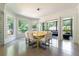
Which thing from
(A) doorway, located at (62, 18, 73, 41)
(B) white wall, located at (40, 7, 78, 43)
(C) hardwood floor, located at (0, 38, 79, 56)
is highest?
(B) white wall, located at (40, 7, 78, 43)

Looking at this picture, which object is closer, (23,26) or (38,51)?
(38,51)

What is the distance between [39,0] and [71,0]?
54 centimetres

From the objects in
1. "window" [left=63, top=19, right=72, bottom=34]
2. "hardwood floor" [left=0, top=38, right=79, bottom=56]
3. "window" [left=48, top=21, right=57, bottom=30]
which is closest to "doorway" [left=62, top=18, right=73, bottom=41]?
"window" [left=63, top=19, right=72, bottom=34]

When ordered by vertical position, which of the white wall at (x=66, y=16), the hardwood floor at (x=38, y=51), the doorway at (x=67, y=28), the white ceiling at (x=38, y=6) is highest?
the white ceiling at (x=38, y=6)

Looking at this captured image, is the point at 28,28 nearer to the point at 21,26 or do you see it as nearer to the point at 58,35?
the point at 21,26

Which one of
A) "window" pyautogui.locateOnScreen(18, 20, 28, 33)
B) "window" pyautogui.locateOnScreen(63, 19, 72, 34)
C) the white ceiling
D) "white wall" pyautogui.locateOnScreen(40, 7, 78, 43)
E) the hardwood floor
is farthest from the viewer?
"window" pyautogui.locateOnScreen(63, 19, 72, 34)

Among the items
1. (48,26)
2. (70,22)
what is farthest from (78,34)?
(48,26)

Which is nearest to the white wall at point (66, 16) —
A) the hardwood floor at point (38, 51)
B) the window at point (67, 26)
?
the window at point (67, 26)

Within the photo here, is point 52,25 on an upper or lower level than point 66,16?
lower

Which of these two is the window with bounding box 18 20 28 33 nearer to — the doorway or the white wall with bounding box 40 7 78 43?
the white wall with bounding box 40 7 78 43

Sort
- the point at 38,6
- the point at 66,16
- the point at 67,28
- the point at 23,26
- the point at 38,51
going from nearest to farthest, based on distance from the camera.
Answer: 1. the point at 38,51
2. the point at 38,6
3. the point at 66,16
4. the point at 67,28
5. the point at 23,26

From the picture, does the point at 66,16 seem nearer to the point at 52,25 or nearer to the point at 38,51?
the point at 52,25

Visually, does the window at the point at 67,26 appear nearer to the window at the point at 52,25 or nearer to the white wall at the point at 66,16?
→ the window at the point at 52,25

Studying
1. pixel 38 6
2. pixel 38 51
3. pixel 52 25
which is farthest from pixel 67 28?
pixel 38 51
